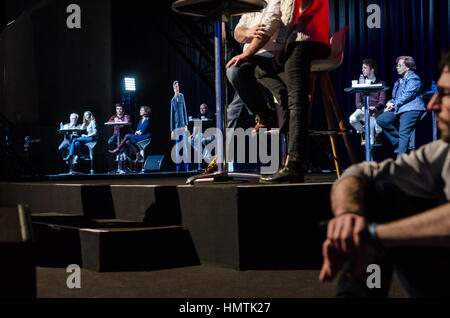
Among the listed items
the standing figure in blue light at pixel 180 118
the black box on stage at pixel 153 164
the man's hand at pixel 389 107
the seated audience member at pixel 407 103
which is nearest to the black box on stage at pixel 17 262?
the seated audience member at pixel 407 103

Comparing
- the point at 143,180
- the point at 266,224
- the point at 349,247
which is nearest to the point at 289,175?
the point at 266,224

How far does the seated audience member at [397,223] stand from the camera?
957mm

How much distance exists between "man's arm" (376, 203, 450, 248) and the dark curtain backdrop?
19.8ft

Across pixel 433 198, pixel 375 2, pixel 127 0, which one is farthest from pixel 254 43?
pixel 127 0

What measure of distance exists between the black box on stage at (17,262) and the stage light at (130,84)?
9869mm

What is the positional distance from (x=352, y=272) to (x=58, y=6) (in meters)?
11.3

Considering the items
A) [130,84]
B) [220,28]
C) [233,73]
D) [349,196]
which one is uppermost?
[130,84]

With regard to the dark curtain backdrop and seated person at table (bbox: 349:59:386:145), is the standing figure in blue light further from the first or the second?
seated person at table (bbox: 349:59:386:145)

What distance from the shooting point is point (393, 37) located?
7.33 m

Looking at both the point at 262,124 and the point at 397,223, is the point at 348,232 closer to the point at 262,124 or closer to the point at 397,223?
the point at 397,223

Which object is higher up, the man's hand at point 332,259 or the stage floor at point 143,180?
the man's hand at point 332,259

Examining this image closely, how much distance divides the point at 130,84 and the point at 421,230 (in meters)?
10.6
